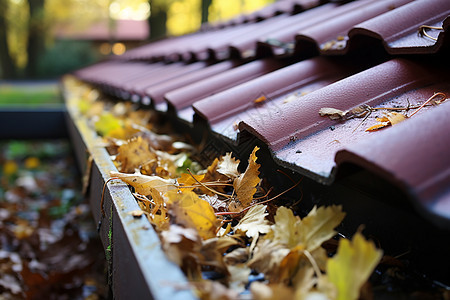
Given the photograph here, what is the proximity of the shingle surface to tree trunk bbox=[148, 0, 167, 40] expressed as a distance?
11.5 meters

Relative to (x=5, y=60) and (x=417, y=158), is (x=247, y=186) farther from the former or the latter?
(x=5, y=60)

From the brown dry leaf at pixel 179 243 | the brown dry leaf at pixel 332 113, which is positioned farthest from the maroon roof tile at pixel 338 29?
the brown dry leaf at pixel 179 243

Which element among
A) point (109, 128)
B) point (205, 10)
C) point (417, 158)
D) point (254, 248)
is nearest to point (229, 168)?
point (254, 248)

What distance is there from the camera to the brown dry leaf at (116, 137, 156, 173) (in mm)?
1527

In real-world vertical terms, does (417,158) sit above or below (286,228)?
above

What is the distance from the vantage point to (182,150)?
1.90 metres

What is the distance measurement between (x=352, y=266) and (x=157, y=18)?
13309 mm

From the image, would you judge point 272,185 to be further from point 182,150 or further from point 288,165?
point 182,150

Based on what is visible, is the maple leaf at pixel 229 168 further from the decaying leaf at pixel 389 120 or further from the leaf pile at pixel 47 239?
the leaf pile at pixel 47 239

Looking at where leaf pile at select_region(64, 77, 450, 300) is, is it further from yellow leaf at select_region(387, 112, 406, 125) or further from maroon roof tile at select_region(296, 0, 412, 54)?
maroon roof tile at select_region(296, 0, 412, 54)

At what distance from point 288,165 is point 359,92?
406mm

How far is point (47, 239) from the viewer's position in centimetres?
356

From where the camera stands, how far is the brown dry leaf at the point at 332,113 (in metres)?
1.17

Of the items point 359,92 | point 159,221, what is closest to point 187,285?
point 159,221
